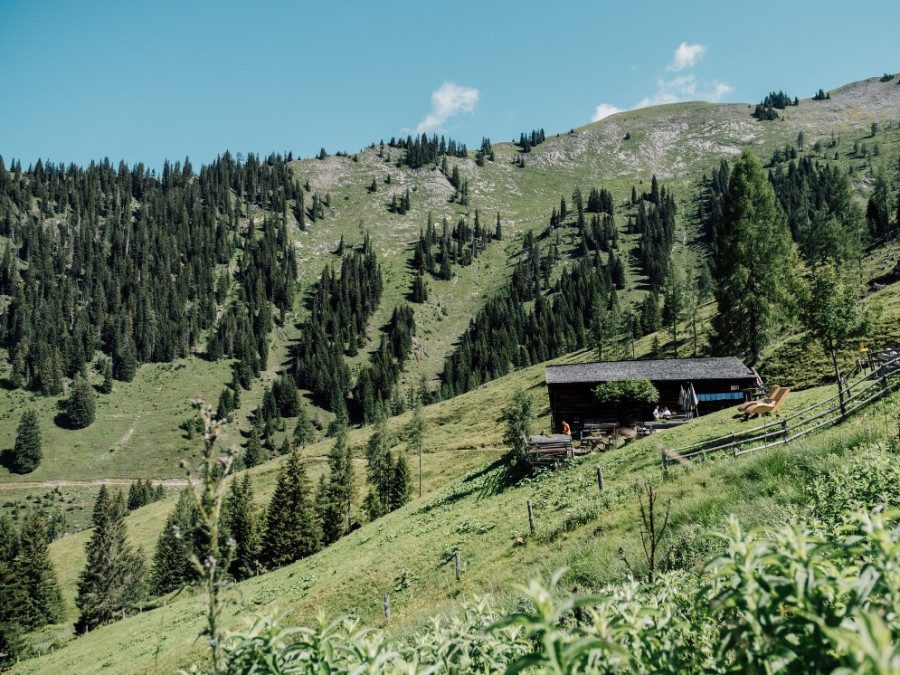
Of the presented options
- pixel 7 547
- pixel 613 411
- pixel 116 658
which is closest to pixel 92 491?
pixel 7 547

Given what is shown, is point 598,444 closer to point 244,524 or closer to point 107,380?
point 244,524

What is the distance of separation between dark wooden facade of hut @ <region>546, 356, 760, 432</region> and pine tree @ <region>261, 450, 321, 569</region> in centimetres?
3509

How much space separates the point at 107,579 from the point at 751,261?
86.0m

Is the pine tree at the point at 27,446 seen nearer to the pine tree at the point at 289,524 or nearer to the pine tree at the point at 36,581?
the pine tree at the point at 36,581

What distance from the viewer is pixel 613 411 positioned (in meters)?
45.2

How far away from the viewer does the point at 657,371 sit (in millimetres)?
45781

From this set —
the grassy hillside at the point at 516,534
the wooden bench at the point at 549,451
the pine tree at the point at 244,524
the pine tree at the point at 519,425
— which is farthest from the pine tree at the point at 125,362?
A: the wooden bench at the point at 549,451

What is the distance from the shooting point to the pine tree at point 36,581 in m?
59.0

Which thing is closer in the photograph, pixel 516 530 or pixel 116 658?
pixel 516 530

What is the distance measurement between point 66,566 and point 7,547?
24.9 m

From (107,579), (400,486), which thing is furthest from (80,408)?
(400,486)

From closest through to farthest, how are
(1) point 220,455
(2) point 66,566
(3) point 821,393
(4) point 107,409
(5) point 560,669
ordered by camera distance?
(5) point 560,669, (1) point 220,455, (3) point 821,393, (2) point 66,566, (4) point 107,409

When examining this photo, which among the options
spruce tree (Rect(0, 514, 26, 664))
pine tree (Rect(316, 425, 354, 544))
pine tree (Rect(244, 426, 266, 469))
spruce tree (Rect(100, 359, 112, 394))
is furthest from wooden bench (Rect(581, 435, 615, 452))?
spruce tree (Rect(100, 359, 112, 394))

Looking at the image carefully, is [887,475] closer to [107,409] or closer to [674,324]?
[674,324]
